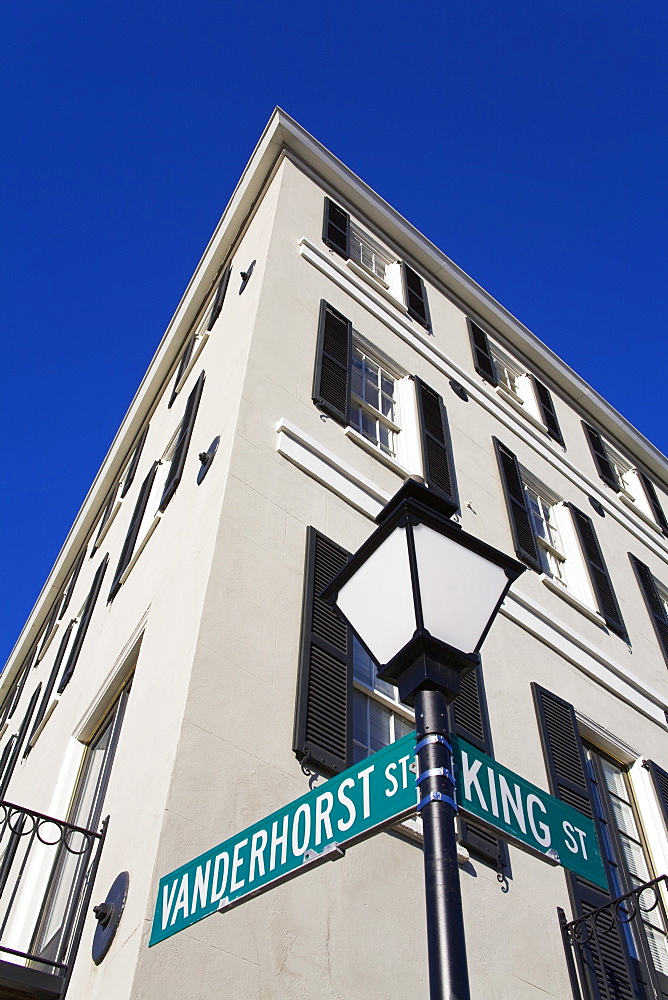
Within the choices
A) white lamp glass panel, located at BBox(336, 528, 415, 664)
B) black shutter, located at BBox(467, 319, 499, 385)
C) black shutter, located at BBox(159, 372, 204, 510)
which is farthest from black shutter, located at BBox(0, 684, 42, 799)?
white lamp glass panel, located at BBox(336, 528, 415, 664)

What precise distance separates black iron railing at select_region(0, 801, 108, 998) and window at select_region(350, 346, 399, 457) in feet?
14.7

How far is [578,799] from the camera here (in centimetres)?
666

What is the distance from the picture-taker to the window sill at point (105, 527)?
1182 cm

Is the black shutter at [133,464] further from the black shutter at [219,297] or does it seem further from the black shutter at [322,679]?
the black shutter at [322,679]

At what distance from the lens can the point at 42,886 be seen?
5.98 metres

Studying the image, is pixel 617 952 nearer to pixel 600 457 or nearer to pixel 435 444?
pixel 435 444

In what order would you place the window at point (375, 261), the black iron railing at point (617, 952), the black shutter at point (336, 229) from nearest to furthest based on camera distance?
the black iron railing at point (617, 952)
the black shutter at point (336, 229)
the window at point (375, 261)

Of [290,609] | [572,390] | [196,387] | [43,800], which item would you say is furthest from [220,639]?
[572,390]

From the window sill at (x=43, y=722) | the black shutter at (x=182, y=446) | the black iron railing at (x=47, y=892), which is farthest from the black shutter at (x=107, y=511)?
the black iron railing at (x=47, y=892)

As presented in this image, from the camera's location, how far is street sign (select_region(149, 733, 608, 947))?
244 centimetres

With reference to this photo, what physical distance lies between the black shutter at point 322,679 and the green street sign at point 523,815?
8.14 ft

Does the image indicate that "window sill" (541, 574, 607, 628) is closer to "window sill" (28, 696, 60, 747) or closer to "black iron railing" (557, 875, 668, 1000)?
"black iron railing" (557, 875, 668, 1000)

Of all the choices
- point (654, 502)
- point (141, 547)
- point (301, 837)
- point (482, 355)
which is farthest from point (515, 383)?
point (301, 837)

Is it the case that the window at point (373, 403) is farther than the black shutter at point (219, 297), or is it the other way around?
the black shutter at point (219, 297)
